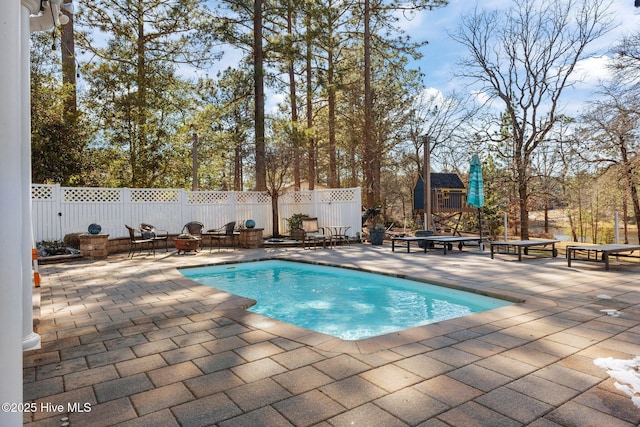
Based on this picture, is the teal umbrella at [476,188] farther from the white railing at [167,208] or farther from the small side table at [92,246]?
the small side table at [92,246]

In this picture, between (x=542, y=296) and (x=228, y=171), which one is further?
(x=228, y=171)

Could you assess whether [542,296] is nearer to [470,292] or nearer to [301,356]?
[470,292]

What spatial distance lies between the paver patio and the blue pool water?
26.6 inches

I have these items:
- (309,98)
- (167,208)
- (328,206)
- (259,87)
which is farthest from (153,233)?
(309,98)

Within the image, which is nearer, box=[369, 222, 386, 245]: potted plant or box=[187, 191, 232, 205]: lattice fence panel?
box=[369, 222, 386, 245]: potted plant

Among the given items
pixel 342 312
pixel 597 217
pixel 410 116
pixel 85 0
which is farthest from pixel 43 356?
pixel 597 217

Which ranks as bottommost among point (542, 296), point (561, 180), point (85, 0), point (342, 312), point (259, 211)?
point (342, 312)

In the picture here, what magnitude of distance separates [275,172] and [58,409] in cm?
1038

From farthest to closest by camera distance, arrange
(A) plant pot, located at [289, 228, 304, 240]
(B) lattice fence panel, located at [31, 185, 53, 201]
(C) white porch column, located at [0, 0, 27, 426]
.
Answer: (A) plant pot, located at [289, 228, 304, 240], (B) lattice fence panel, located at [31, 185, 53, 201], (C) white porch column, located at [0, 0, 27, 426]

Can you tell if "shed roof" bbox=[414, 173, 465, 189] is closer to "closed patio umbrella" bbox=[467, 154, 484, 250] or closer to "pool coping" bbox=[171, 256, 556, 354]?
"closed patio umbrella" bbox=[467, 154, 484, 250]

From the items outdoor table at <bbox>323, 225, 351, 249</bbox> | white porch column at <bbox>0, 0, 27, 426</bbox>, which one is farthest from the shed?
white porch column at <bbox>0, 0, 27, 426</bbox>

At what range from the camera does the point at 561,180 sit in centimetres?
1359

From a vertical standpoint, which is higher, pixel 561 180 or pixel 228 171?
pixel 228 171

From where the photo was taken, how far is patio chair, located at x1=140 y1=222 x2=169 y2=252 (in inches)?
366
